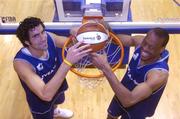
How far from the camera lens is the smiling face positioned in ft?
6.72

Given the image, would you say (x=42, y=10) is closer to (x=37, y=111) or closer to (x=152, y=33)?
(x=37, y=111)

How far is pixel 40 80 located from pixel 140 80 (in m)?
0.70

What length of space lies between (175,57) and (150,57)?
2.00 metres

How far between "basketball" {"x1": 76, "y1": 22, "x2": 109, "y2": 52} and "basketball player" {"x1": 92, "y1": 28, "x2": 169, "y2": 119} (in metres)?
0.09

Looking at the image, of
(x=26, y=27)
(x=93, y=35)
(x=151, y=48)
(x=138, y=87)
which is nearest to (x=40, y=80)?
(x=26, y=27)

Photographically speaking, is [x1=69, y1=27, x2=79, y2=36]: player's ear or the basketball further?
[x1=69, y1=27, x2=79, y2=36]: player's ear

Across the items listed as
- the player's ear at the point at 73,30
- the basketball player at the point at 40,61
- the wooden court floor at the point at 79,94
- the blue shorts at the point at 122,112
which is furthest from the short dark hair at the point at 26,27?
the wooden court floor at the point at 79,94

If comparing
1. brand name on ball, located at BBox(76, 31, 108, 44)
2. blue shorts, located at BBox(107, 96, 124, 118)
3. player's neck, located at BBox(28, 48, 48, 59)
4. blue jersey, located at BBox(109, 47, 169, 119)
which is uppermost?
brand name on ball, located at BBox(76, 31, 108, 44)

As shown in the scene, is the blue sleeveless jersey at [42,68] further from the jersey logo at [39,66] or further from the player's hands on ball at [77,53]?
the player's hands on ball at [77,53]

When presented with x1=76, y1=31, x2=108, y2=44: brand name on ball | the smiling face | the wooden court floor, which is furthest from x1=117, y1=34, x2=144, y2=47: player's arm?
the wooden court floor

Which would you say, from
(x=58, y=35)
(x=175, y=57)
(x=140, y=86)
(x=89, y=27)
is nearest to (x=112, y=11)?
(x=58, y=35)

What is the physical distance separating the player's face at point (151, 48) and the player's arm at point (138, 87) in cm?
10

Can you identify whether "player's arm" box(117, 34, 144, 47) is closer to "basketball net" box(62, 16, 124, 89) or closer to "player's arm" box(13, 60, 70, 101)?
"basketball net" box(62, 16, 124, 89)

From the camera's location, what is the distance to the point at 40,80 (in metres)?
2.02
